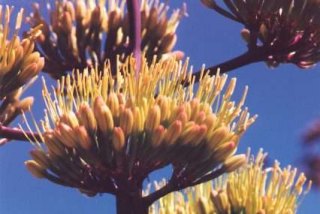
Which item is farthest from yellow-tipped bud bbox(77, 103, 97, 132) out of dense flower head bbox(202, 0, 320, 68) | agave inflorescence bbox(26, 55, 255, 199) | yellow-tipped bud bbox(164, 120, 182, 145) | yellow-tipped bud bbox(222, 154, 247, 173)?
dense flower head bbox(202, 0, 320, 68)

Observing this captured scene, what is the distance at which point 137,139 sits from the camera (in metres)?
1.67

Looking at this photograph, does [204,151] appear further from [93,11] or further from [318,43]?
[93,11]

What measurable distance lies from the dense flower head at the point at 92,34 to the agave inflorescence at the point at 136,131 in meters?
0.48

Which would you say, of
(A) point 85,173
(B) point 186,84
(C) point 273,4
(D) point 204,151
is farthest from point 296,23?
(A) point 85,173

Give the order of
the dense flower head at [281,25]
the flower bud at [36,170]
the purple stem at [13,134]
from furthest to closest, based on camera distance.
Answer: the dense flower head at [281,25] → the purple stem at [13,134] → the flower bud at [36,170]

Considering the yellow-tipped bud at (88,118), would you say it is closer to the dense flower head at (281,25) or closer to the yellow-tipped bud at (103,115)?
the yellow-tipped bud at (103,115)

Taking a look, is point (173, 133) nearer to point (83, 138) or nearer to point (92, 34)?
point (83, 138)

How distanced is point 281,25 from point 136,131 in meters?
0.61

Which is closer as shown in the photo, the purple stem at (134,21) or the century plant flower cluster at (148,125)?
the century plant flower cluster at (148,125)

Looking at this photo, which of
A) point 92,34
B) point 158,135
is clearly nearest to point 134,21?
point 92,34

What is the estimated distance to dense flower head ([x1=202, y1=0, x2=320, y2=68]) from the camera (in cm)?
209

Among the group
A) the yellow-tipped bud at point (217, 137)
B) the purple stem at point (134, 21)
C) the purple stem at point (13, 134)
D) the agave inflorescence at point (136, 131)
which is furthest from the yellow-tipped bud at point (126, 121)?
the purple stem at point (134, 21)

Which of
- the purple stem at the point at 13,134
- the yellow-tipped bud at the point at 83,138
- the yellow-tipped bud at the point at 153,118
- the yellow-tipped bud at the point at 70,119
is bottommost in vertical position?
the yellow-tipped bud at the point at 83,138

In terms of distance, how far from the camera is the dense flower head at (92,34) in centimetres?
224
